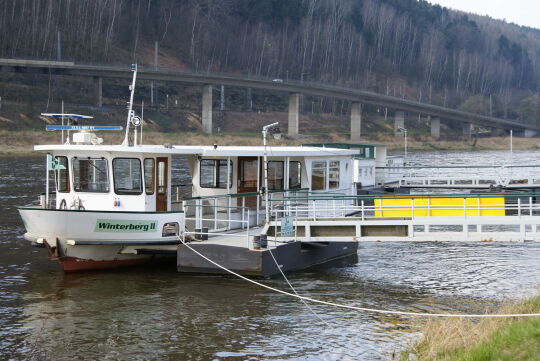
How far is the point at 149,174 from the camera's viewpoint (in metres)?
23.0

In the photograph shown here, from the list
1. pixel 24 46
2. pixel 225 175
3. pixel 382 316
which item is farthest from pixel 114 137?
pixel 382 316

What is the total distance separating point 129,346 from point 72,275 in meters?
7.22

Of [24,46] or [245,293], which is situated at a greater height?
[24,46]

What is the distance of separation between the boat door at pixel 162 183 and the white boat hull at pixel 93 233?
0.79 meters

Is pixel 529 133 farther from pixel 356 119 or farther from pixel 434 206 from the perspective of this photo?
pixel 434 206

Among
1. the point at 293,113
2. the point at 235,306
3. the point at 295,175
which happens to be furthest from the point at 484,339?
the point at 293,113

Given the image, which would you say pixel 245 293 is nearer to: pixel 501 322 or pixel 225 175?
pixel 225 175

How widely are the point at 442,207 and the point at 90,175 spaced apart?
1008cm

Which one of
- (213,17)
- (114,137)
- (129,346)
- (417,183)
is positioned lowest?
(129,346)

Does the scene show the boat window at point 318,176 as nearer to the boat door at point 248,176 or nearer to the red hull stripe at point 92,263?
the boat door at point 248,176

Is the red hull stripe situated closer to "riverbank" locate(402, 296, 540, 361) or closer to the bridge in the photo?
"riverbank" locate(402, 296, 540, 361)

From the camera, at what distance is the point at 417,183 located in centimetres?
4419

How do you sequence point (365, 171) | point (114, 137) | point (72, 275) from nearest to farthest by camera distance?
point (72, 275) → point (365, 171) → point (114, 137)

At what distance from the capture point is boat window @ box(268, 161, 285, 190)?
85.0 ft
